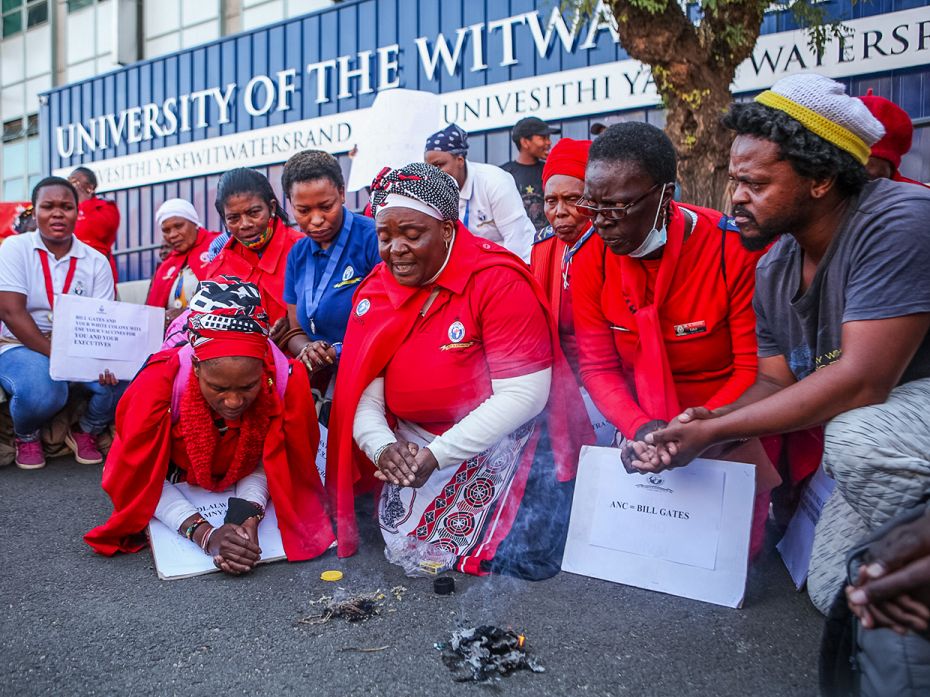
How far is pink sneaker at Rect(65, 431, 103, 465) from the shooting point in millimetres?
5562

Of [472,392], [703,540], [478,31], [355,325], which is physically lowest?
[703,540]

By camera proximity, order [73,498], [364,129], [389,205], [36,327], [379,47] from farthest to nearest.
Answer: [379,47]
[364,129]
[36,327]
[73,498]
[389,205]

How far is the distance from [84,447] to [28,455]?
0.35 meters

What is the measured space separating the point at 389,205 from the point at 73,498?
273 cm

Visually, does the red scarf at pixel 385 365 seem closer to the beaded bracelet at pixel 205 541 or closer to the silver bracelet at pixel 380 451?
the silver bracelet at pixel 380 451

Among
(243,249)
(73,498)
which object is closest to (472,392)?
(243,249)

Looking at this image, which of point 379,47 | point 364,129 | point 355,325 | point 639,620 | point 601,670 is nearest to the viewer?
point 601,670

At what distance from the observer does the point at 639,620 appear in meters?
2.78

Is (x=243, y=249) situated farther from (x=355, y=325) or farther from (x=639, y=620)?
(x=639, y=620)

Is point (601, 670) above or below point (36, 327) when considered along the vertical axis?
below

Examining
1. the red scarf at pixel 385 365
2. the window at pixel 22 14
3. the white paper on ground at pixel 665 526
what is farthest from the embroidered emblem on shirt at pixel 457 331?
the window at pixel 22 14

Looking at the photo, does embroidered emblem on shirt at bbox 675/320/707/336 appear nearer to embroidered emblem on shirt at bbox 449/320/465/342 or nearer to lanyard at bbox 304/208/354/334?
embroidered emblem on shirt at bbox 449/320/465/342

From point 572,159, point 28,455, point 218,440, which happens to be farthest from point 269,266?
point 28,455

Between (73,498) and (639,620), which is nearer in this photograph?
(639,620)
